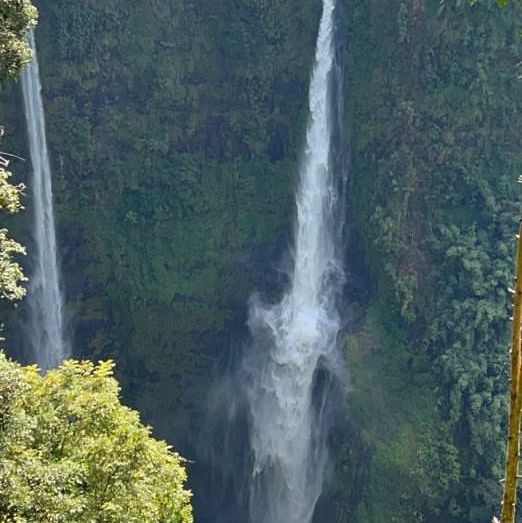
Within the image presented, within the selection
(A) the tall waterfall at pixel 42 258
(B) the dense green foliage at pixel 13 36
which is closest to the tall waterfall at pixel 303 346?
(A) the tall waterfall at pixel 42 258

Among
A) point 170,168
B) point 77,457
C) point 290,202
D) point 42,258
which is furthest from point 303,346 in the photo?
point 77,457

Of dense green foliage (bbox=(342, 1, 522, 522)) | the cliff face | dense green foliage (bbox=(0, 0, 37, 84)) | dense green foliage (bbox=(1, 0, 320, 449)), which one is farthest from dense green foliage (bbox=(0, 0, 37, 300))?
dense green foliage (bbox=(342, 1, 522, 522))

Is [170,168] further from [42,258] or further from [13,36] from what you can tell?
[13,36]

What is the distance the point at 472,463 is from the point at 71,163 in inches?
398

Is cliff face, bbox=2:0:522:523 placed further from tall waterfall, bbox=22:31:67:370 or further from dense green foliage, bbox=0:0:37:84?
dense green foliage, bbox=0:0:37:84

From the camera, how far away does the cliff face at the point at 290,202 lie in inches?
601

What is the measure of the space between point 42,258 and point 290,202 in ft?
17.8

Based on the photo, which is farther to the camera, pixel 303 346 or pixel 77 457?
pixel 303 346

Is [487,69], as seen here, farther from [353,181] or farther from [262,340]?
[262,340]

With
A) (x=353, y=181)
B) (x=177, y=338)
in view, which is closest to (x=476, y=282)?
(x=353, y=181)

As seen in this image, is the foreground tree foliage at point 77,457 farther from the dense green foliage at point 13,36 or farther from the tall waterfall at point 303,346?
the tall waterfall at point 303,346

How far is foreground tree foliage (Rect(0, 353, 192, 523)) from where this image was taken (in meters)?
5.66

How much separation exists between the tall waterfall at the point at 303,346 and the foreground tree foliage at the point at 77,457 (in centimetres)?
916

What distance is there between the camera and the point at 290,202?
672 inches
